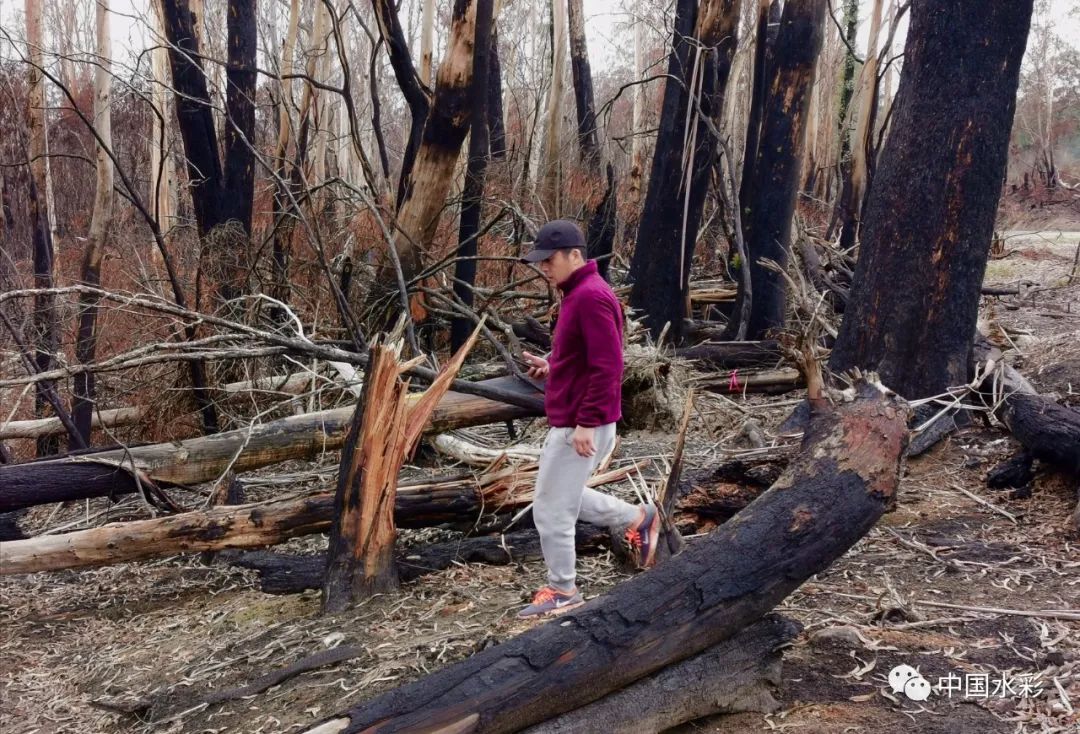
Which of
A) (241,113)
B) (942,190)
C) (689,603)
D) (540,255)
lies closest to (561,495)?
(689,603)

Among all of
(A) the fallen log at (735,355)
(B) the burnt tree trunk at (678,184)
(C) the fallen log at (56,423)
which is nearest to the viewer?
(C) the fallen log at (56,423)

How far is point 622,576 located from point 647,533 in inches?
15.1

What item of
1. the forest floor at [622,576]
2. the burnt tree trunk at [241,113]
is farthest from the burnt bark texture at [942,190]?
the burnt tree trunk at [241,113]

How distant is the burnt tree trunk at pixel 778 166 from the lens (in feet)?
32.5

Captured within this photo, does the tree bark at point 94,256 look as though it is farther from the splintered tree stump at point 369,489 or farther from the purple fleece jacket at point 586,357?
the purple fleece jacket at point 586,357

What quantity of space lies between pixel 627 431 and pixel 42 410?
526 cm

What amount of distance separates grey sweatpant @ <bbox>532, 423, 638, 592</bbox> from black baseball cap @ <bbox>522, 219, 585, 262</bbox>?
773 millimetres

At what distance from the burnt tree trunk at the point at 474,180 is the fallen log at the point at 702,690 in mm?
4746

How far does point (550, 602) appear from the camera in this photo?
4.37 m

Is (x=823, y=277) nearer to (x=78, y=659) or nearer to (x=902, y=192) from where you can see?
(x=902, y=192)

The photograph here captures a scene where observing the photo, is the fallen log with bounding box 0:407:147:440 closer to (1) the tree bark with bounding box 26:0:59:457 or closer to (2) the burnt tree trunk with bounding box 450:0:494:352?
(1) the tree bark with bounding box 26:0:59:457

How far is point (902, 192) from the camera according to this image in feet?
21.1

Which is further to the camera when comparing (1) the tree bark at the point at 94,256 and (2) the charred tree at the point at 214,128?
(2) the charred tree at the point at 214,128

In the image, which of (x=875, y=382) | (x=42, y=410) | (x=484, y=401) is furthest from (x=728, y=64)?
(x=42, y=410)
